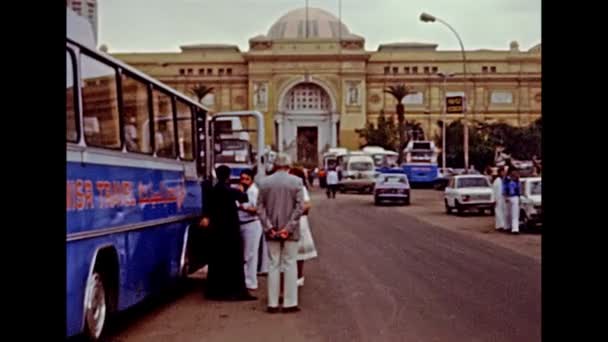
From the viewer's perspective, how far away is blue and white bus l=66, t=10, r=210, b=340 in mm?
7934

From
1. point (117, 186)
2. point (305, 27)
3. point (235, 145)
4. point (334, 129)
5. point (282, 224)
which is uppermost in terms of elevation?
point (305, 27)

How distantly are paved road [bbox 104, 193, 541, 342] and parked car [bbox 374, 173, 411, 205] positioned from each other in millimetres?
21569

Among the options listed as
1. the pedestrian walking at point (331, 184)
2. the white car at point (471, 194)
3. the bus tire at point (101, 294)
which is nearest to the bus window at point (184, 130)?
the bus tire at point (101, 294)

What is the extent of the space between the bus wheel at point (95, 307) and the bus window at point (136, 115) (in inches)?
56.5

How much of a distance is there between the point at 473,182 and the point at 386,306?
23.0 m

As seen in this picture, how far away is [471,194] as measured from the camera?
33.7 metres

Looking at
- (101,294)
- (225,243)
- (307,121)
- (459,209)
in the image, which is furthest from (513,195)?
(307,121)

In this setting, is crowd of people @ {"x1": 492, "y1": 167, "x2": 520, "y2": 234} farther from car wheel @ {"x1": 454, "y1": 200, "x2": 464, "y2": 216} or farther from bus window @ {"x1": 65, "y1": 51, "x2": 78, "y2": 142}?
bus window @ {"x1": 65, "y1": 51, "x2": 78, "y2": 142}

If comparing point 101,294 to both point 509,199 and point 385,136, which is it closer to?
point 509,199

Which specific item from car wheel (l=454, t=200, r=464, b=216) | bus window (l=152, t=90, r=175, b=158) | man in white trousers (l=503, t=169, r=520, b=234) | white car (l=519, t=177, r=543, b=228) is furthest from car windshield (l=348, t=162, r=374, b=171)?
bus window (l=152, t=90, r=175, b=158)

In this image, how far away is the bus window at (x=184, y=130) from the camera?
13000 mm
